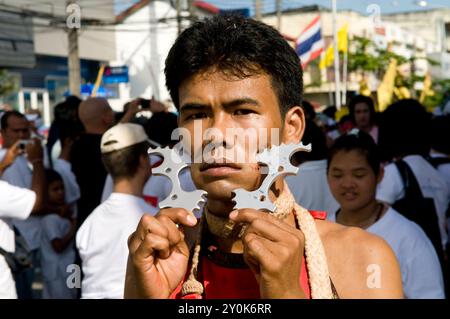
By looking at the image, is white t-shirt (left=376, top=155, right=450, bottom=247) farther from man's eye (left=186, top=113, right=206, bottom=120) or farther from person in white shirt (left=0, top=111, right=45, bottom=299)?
man's eye (left=186, top=113, right=206, bottom=120)

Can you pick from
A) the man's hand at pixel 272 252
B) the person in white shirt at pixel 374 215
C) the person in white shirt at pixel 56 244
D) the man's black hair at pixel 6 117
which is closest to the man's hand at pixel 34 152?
the person in white shirt at pixel 56 244

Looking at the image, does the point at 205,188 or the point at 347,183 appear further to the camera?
the point at 347,183

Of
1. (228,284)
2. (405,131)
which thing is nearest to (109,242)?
(228,284)

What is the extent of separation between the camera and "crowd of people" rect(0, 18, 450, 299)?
149 centimetres

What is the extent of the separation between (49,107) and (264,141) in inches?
946

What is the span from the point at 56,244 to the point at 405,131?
2.77 meters

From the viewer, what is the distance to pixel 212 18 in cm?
165

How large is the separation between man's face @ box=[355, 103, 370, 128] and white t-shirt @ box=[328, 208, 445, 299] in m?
4.18

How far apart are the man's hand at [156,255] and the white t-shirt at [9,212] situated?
234 centimetres

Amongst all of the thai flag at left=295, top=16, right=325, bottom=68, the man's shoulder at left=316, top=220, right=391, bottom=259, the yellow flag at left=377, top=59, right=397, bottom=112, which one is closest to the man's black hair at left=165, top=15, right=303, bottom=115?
the man's shoulder at left=316, top=220, right=391, bottom=259

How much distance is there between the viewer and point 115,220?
3254 mm

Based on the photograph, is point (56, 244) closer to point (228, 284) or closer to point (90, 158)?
point (90, 158)

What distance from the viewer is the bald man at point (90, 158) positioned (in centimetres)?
460
